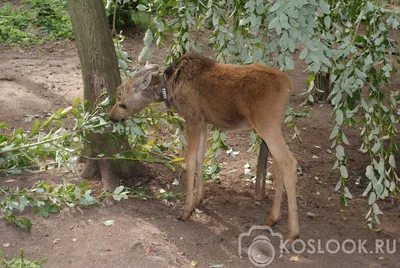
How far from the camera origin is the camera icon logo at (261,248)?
16.3 ft

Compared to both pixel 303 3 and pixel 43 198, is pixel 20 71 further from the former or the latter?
pixel 303 3

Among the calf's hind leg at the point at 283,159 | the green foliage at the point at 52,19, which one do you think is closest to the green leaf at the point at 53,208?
the calf's hind leg at the point at 283,159

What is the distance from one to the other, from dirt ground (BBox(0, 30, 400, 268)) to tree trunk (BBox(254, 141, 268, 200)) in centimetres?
11

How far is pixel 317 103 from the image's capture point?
894 cm

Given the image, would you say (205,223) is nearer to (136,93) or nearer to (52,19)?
(136,93)

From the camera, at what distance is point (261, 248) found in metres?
5.17

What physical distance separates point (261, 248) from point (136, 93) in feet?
5.81

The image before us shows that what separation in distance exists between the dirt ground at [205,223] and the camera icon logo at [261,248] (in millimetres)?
54

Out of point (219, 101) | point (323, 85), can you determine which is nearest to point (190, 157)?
point (219, 101)

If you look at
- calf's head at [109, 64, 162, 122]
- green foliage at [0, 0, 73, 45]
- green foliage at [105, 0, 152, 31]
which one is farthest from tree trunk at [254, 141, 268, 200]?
green foliage at [0, 0, 73, 45]

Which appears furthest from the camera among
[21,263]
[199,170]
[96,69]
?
[199,170]

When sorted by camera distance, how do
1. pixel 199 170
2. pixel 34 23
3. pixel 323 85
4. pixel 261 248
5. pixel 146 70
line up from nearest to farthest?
pixel 261 248, pixel 146 70, pixel 199 170, pixel 323 85, pixel 34 23

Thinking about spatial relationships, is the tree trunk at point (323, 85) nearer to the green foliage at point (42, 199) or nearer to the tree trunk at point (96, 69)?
the tree trunk at point (96, 69)

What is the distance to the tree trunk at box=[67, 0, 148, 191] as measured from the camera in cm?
568
